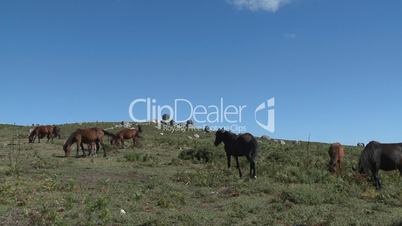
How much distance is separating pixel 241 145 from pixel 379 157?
6442mm

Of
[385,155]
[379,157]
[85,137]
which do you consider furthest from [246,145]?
Answer: [85,137]

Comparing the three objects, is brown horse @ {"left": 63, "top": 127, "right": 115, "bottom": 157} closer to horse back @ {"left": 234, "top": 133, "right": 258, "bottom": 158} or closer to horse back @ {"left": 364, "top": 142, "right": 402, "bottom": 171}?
horse back @ {"left": 234, "top": 133, "right": 258, "bottom": 158}

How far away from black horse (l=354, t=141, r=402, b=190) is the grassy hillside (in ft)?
2.14

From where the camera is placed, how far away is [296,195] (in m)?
16.1

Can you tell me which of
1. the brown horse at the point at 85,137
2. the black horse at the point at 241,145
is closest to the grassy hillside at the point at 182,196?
the black horse at the point at 241,145

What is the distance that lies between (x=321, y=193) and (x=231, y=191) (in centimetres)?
301

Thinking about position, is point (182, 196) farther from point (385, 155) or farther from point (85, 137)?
point (85, 137)

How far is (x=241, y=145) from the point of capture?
2370cm

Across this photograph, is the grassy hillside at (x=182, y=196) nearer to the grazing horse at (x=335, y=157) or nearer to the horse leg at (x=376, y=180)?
the horse leg at (x=376, y=180)

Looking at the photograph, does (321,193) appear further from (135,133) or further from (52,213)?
(135,133)

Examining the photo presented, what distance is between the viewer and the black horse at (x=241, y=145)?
2288cm

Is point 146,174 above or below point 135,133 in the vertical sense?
below

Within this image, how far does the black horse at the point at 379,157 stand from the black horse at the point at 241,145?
4694 millimetres

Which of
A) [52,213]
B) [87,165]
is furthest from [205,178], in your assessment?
[52,213]
